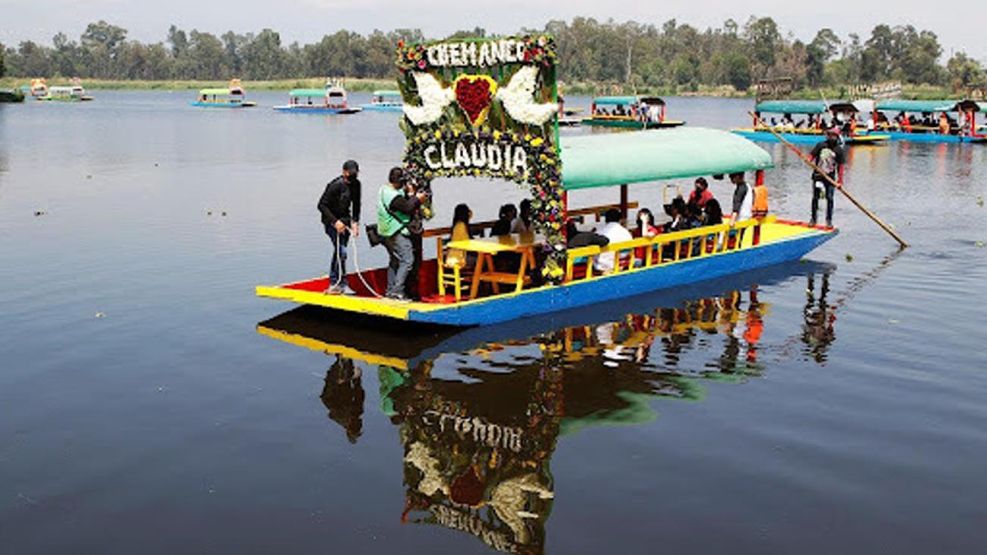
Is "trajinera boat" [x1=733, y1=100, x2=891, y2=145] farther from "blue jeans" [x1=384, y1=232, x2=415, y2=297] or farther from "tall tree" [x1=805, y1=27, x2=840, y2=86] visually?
"tall tree" [x1=805, y1=27, x2=840, y2=86]

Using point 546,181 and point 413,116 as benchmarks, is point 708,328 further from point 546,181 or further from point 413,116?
point 413,116

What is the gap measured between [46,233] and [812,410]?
63.3 ft

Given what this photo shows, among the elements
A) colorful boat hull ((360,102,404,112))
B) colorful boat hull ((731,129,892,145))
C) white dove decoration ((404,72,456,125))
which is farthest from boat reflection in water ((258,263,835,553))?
colorful boat hull ((360,102,404,112))

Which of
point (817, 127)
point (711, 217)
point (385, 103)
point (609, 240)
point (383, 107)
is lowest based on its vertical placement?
point (609, 240)

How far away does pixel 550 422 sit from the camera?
11758mm

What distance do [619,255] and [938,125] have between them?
49883 mm

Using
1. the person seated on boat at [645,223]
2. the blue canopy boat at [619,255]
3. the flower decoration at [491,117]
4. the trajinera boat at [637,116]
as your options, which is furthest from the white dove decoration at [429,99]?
the trajinera boat at [637,116]

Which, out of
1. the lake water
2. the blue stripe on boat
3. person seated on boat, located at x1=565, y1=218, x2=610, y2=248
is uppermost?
person seated on boat, located at x1=565, y1=218, x2=610, y2=248

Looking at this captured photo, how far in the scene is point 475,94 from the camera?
15.7m

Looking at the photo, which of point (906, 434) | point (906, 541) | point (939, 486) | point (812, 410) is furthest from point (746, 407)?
point (906, 541)

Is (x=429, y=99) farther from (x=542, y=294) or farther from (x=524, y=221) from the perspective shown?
(x=542, y=294)

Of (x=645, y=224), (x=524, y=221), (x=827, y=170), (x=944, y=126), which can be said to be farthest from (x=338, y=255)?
(x=944, y=126)

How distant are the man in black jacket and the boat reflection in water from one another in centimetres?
96

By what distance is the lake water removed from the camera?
916 centimetres
